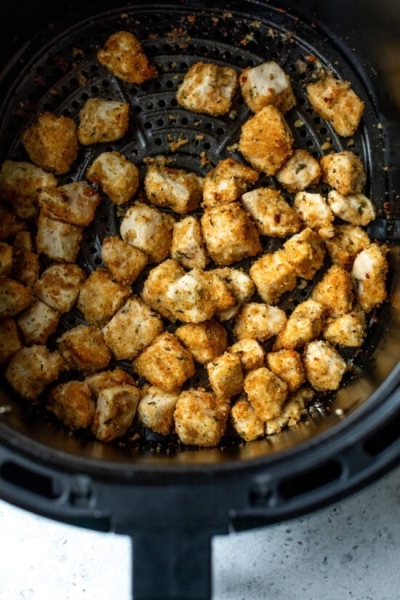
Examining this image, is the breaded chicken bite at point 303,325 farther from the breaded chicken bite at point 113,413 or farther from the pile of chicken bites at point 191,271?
the breaded chicken bite at point 113,413

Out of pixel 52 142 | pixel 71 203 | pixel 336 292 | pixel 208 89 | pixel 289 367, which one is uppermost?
pixel 208 89

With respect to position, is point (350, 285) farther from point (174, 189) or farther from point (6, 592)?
point (6, 592)

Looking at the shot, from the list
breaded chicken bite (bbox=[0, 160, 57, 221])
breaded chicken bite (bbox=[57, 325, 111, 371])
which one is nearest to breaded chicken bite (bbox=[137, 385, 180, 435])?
breaded chicken bite (bbox=[57, 325, 111, 371])

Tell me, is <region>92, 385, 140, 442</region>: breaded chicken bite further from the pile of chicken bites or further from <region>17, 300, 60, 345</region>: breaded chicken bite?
<region>17, 300, 60, 345</region>: breaded chicken bite

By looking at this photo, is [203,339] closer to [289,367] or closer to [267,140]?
[289,367]

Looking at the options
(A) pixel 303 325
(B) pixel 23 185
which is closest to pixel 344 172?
(A) pixel 303 325

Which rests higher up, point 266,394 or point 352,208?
point 352,208

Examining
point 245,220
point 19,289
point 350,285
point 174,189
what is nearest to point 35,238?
point 19,289
